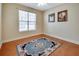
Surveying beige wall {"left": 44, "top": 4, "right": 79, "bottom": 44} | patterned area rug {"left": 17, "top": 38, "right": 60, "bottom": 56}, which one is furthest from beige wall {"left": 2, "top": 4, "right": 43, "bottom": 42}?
beige wall {"left": 44, "top": 4, "right": 79, "bottom": 44}

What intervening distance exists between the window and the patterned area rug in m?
0.22

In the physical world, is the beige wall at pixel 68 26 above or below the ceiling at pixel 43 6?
below

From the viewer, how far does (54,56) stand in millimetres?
1242

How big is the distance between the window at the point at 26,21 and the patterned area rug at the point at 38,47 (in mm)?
216

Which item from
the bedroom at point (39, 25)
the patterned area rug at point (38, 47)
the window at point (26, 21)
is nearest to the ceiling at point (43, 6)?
the bedroom at point (39, 25)

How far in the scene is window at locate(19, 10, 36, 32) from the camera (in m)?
1.28

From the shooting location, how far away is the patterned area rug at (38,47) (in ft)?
4.09

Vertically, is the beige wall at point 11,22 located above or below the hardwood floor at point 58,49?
above

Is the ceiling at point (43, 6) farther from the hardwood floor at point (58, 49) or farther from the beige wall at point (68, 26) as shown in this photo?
the hardwood floor at point (58, 49)

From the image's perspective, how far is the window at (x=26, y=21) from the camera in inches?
50.3

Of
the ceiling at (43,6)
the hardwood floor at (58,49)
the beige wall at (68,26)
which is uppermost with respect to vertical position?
the ceiling at (43,6)

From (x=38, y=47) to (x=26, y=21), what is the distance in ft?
1.36

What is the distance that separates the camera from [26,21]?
1311mm

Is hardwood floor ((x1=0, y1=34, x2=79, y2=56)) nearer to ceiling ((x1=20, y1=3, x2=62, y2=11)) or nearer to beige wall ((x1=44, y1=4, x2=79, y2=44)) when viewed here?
beige wall ((x1=44, y1=4, x2=79, y2=44))
